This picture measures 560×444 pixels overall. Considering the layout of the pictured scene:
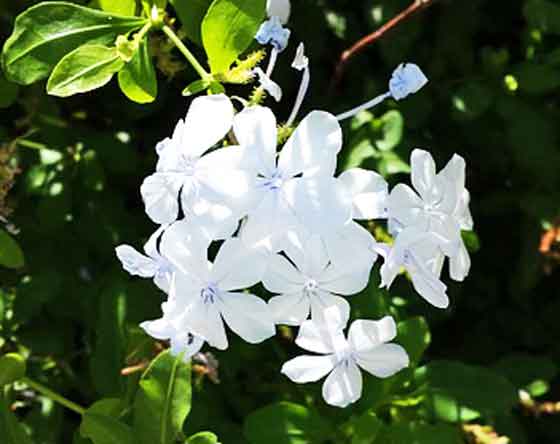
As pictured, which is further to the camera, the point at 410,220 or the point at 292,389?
the point at 292,389

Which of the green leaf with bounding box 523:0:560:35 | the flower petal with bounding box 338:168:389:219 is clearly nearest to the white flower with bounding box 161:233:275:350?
the flower petal with bounding box 338:168:389:219

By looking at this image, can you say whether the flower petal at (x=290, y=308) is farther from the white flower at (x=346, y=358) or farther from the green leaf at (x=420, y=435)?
the green leaf at (x=420, y=435)

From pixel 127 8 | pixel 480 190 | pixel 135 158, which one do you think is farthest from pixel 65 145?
pixel 480 190

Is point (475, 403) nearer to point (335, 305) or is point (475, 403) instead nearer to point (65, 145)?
point (335, 305)

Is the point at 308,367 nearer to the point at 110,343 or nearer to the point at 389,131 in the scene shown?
the point at 110,343

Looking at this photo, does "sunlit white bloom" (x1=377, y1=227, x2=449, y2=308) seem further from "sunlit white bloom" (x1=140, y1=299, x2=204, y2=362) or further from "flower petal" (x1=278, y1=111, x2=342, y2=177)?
"sunlit white bloom" (x1=140, y1=299, x2=204, y2=362)

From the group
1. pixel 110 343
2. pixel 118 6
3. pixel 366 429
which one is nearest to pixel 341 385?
pixel 366 429

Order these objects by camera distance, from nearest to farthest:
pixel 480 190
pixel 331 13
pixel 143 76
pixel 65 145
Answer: pixel 143 76
pixel 65 145
pixel 331 13
pixel 480 190
